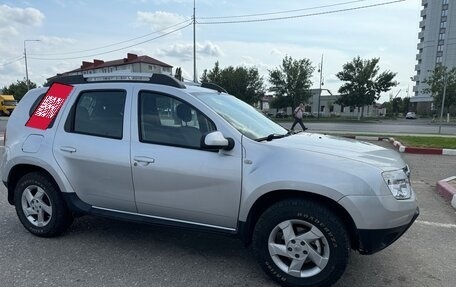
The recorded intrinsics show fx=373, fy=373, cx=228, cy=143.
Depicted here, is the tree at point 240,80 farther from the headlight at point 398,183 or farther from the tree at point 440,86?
the headlight at point 398,183

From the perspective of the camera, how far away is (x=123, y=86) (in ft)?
12.5

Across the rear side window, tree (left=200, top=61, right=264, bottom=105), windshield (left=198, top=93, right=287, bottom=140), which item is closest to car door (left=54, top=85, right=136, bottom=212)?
the rear side window

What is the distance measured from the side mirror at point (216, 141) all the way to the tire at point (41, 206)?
6.51 ft

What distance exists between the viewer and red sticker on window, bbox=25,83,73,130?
4.09 metres

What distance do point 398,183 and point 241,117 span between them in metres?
1.58

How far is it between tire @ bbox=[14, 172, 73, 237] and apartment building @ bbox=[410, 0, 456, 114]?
8533cm

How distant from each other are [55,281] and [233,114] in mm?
2209

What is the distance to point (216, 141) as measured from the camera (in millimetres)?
3117

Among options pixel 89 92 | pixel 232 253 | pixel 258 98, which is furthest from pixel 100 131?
pixel 258 98

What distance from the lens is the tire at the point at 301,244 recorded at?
2982mm

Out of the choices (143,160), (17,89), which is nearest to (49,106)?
(143,160)

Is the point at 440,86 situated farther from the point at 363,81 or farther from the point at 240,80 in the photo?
the point at 240,80

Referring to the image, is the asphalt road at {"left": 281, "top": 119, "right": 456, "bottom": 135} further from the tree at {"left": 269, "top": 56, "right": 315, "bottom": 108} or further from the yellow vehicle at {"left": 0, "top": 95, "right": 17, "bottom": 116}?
the yellow vehicle at {"left": 0, "top": 95, "right": 17, "bottom": 116}

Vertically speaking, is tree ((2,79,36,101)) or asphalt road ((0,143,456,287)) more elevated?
tree ((2,79,36,101))
